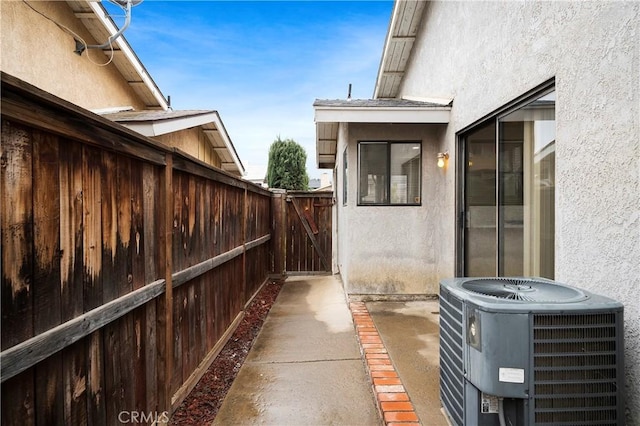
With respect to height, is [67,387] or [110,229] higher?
[110,229]

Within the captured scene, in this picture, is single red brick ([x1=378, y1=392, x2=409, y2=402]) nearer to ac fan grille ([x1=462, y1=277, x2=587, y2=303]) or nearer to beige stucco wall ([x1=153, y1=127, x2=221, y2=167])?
ac fan grille ([x1=462, y1=277, x2=587, y2=303])

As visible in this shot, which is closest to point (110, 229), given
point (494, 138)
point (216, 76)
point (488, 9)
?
→ point (494, 138)

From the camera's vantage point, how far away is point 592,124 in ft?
7.14

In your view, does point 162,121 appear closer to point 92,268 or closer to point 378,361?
point 92,268

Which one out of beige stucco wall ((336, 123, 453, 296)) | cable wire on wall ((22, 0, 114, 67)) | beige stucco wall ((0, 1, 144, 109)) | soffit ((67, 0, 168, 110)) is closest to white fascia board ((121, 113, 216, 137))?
beige stucco wall ((0, 1, 144, 109))

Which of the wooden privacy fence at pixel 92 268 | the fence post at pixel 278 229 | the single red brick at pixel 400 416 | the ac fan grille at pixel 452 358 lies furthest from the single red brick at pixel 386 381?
the fence post at pixel 278 229

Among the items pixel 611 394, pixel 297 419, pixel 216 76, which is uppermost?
pixel 216 76

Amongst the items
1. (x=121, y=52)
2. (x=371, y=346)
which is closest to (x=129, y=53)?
(x=121, y=52)

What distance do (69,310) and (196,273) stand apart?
1.60 metres

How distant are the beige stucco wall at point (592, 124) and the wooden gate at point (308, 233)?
5793mm

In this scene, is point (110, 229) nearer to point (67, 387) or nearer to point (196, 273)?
point (67, 387)

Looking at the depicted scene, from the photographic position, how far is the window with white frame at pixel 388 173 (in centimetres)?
544

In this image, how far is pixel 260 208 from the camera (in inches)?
277

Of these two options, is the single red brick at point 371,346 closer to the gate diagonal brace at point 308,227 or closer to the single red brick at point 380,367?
the single red brick at point 380,367
